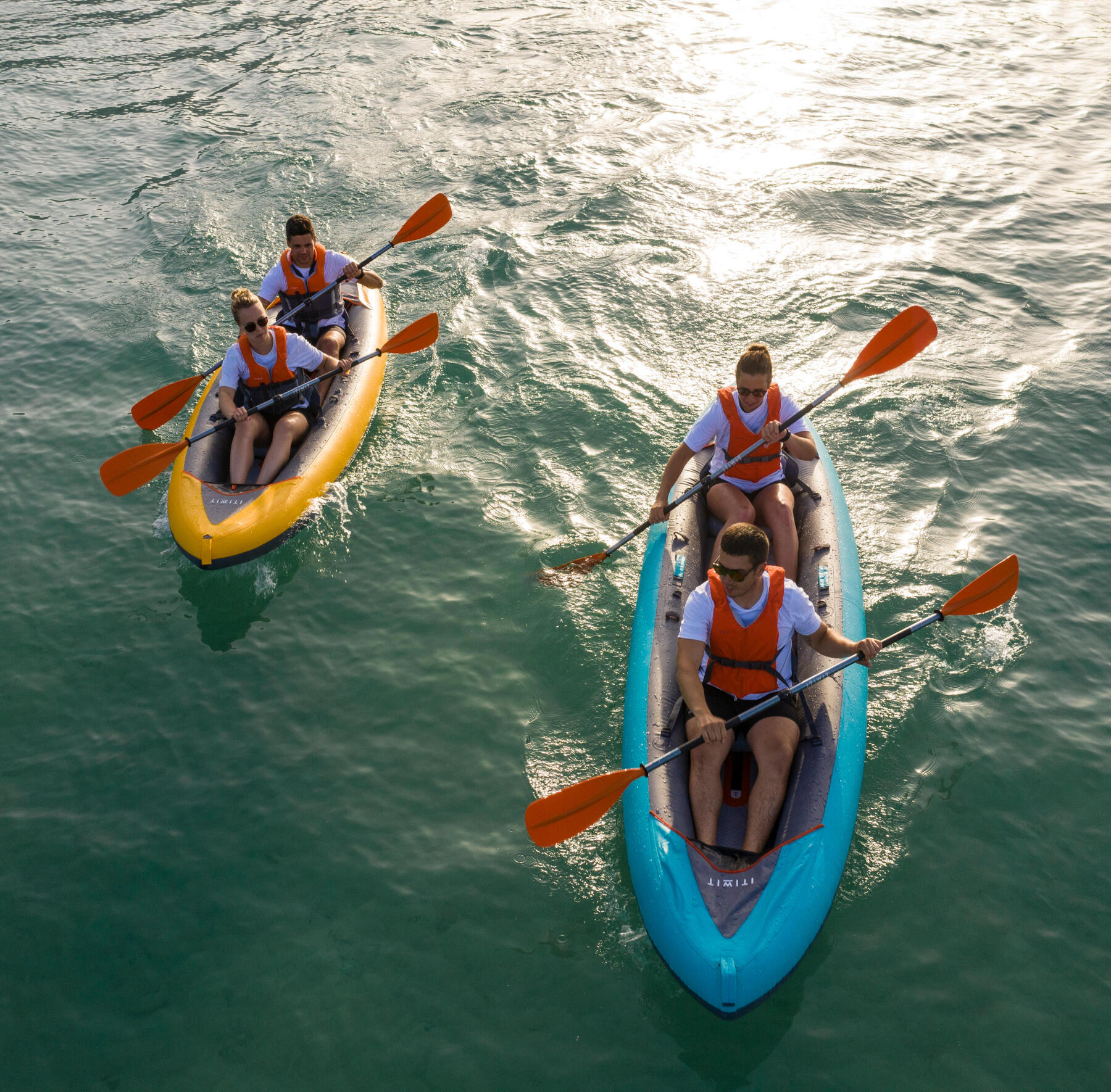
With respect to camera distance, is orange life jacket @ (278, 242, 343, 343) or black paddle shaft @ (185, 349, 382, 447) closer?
black paddle shaft @ (185, 349, 382, 447)

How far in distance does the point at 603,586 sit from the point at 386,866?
7.16 feet

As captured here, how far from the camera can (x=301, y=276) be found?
7582mm

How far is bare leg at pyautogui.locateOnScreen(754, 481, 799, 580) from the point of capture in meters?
5.07

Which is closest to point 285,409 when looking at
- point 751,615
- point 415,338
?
point 415,338

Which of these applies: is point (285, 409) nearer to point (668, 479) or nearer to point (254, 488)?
point (254, 488)

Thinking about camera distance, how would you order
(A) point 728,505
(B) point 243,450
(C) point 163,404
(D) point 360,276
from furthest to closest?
(D) point 360,276, (C) point 163,404, (B) point 243,450, (A) point 728,505

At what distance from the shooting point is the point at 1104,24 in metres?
14.6

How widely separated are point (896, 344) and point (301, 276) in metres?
4.76

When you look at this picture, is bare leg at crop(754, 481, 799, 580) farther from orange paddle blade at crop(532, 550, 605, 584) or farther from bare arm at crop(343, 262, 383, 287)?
bare arm at crop(343, 262, 383, 287)

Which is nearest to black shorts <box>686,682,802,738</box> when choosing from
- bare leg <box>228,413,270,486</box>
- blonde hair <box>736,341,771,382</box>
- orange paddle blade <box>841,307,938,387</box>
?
blonde hair <box>736,341,771,382</box>

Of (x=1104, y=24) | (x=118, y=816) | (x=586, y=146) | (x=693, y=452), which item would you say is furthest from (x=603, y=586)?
(x=1104, y=24)

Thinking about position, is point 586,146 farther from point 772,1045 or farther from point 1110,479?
point 772,1045

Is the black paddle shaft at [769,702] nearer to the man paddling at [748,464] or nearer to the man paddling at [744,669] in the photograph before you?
the man paddling at [744,669]

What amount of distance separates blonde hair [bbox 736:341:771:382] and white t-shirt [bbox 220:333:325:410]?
130 inches
